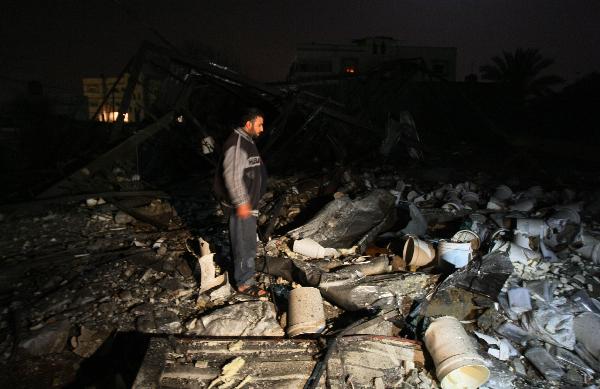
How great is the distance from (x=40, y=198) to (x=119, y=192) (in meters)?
0.94

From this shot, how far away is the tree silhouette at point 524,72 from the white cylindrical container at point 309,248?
76.5ft

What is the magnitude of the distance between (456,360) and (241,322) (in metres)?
1.57

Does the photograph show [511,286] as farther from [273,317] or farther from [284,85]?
[284,85]

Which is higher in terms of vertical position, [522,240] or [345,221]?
[345,221]

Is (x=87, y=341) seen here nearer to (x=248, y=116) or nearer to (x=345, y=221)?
(x=248, y=116)

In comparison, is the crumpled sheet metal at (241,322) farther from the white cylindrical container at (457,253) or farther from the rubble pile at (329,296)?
the white cylindrical container at (457,253)

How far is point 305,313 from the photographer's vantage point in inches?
120

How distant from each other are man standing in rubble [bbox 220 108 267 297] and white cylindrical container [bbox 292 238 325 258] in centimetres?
75

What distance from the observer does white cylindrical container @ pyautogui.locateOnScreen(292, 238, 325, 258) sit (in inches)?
169

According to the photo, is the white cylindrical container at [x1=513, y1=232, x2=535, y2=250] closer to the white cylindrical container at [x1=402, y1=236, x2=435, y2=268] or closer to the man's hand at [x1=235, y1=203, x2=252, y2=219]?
the white cylindrical container at [x1=402, y1=236, x2=435, y2=268]

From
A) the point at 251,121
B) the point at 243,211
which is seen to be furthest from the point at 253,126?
the point at 243,211

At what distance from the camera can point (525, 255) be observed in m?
3.98

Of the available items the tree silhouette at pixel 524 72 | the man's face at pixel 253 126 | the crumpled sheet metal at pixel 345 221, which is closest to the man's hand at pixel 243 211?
the man's face at pixel 253 126

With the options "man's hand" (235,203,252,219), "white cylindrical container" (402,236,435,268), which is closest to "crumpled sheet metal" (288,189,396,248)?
"white cylindrical container" (402,236,435,268)
